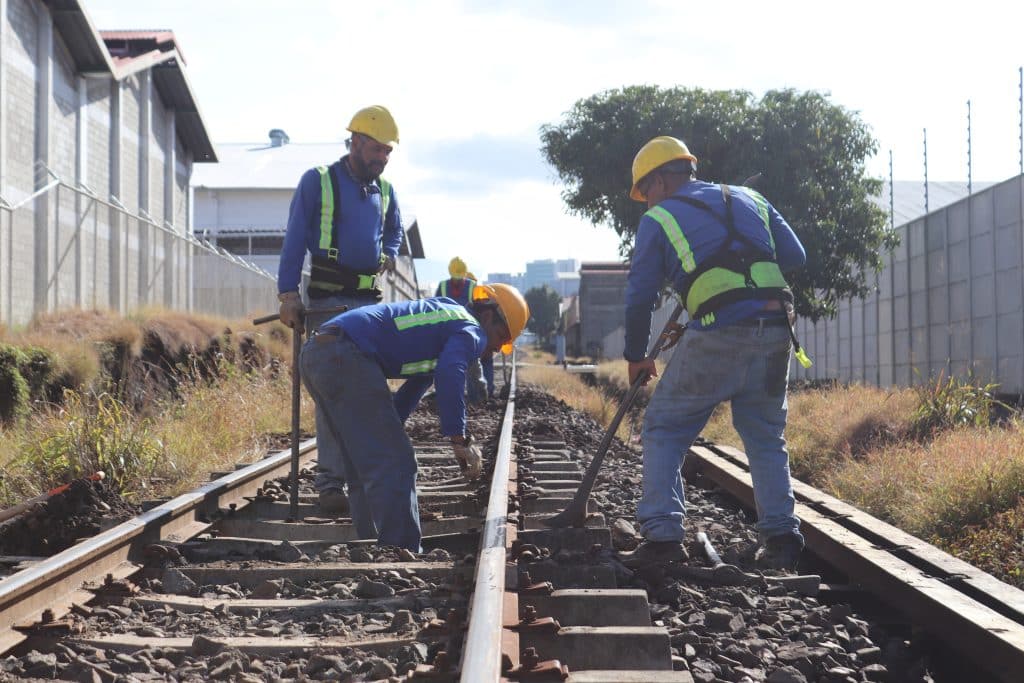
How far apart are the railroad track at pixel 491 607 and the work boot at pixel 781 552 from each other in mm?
74

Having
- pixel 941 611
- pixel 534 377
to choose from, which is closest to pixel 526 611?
pixel 941 611

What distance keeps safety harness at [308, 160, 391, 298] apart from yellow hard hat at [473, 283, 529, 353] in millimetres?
880

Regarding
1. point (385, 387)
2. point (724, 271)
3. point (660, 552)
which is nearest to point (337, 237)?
point (385, 387)

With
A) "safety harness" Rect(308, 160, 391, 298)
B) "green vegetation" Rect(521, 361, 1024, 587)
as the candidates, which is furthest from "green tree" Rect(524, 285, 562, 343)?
"safety harness" Rect(308, 160, 391, 298)

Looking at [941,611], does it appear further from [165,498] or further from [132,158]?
[132,158]

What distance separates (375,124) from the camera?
6.04 metres

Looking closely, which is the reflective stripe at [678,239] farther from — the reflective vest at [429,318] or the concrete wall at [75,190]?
the concrete wall at [75,190]

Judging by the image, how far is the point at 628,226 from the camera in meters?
23.0

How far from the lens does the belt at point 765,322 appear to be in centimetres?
472

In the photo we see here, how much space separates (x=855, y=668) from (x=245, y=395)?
915cm

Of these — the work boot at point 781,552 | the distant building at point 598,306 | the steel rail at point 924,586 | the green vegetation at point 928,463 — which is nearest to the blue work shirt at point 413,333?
the work boot at point 781,552

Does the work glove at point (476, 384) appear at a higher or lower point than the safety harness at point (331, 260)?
lower

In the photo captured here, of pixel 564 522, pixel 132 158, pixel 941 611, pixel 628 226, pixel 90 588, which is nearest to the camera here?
pixel 941 611

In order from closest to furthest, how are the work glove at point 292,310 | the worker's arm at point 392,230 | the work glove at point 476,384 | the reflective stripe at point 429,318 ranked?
the reflective stripe at point 429,318
the work glove at point 292,310
the worker's arm at point 392,230
the work glove at point 476,384
